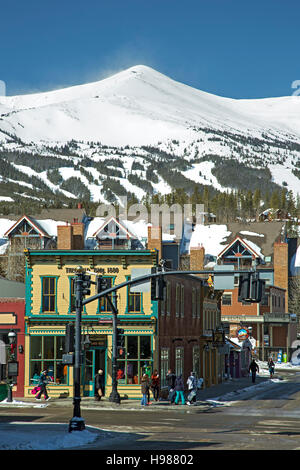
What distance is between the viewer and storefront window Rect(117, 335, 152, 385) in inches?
1836

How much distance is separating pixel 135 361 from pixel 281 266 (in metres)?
57.6

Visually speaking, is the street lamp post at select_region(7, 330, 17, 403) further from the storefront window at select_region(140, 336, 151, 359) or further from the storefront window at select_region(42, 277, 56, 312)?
the storefront window at select_region(140, 336, 151, 359)

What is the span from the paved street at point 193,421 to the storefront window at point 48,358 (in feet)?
9.70

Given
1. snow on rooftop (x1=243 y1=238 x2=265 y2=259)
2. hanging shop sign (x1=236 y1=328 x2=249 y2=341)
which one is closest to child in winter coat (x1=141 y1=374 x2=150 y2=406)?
hanging shop sign (x1=236 y1=328 x2=249 y2=341)

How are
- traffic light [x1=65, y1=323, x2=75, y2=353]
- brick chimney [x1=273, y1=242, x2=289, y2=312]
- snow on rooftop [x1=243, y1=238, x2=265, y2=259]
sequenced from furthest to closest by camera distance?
snow on rooftop [x1=243, y1=238, x2=265, y2=259]
brick chimney [x1=273, y1=242, x2=289, y2=312]
traffic light [x1=65, y1=323, x2=75, y2=353]

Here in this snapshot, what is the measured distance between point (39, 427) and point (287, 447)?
35.2 ft

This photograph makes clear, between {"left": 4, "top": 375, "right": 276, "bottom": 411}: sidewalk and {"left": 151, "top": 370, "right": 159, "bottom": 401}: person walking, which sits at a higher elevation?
{"left": 151, "top": 370, "right": 159, "bottom": 401}: person walking

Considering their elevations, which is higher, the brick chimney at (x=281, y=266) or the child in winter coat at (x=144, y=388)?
the brick chimney at (x=281, y=266)

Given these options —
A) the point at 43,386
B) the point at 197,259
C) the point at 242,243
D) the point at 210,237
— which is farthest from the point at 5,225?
the point at 43,386

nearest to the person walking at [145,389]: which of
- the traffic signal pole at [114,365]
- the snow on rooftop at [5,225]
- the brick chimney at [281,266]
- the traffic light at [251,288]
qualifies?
the traffic signal pole at [114,365]

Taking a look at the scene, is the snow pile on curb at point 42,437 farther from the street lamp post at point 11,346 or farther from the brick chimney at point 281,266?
the brick chimney at point 281,266

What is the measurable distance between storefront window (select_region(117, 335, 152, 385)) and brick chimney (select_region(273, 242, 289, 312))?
5688 cm

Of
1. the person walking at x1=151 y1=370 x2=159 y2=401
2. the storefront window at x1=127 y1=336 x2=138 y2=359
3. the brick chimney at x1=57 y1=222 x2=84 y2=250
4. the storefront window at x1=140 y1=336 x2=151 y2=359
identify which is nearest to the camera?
the person walking at x1=151 y1=370 x2=159 y2=401

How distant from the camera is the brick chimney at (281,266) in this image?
332 ft
